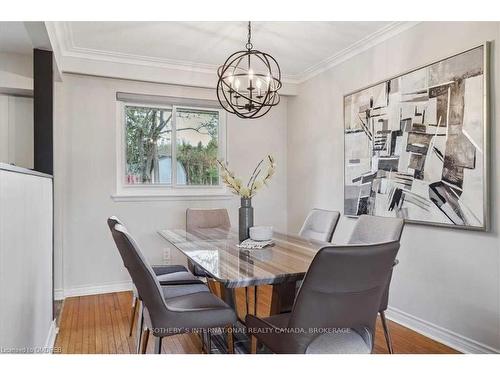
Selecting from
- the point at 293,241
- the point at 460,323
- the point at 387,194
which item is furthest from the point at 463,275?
the point at 293,241

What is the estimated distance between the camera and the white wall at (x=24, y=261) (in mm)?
1371

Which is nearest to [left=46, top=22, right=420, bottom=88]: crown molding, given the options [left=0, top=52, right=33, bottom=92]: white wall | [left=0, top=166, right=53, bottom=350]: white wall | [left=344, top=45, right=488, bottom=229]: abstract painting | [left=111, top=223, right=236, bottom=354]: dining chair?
[left=0, top=52, right=33, bottom=92]: white wall

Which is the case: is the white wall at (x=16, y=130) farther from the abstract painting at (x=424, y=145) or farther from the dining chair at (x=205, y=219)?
the abstract painting at (x=424, y=145)

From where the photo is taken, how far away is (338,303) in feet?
4.87

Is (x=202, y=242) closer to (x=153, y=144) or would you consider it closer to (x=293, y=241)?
(x=293, y=241)

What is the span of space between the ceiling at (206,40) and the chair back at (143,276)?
202cm

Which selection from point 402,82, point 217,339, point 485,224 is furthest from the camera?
point 402,82

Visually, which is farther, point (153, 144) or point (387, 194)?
point (153, 144)

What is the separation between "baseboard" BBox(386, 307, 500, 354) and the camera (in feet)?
7.81

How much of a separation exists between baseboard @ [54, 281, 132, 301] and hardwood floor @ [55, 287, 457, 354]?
6.4 inches

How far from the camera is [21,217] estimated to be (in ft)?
5.39

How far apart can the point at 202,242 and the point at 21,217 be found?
1169 millimetres

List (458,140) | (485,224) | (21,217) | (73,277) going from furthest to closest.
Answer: (73,277) < (458,140) < (485,224) < (21,217)

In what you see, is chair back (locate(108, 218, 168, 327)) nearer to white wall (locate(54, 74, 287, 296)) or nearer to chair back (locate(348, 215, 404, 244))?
chair back (locate(348, 215, 404, 244))
